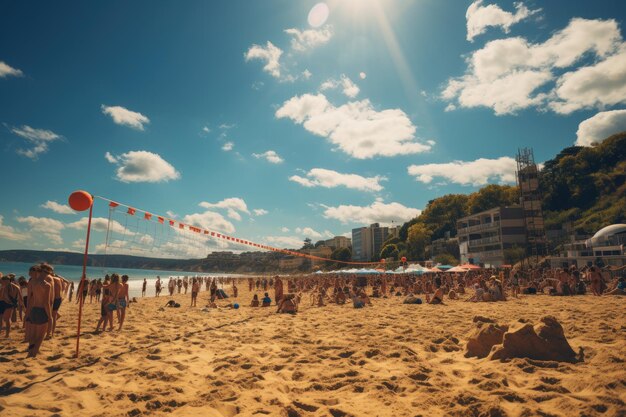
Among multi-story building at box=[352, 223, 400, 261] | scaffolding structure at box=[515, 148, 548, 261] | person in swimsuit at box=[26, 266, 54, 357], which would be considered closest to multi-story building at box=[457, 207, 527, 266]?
scaffolding structure at box=[515, 148, 548, 261]

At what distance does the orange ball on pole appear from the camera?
5082 millimetres

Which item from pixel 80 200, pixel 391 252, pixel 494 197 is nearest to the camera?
pixel 80 200

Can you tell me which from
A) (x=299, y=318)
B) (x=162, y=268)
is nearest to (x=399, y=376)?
(x=299, y=318)

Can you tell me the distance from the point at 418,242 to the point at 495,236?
58.3ft

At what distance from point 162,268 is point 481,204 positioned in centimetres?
16586

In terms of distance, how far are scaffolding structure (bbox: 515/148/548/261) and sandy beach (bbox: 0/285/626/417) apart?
3838cm

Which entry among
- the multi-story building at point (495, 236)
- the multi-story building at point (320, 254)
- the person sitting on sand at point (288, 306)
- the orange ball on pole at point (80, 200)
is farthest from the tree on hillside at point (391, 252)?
the orange ball on pole at point (80, 200)

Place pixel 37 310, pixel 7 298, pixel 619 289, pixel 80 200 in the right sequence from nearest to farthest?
pixel 37 310
pixel 80 200
pixel 7 298
pixel 619 289

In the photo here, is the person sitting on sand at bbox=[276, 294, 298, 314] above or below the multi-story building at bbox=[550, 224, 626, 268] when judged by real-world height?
below

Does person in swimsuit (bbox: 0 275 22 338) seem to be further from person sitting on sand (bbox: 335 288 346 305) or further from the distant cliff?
the distant cliff

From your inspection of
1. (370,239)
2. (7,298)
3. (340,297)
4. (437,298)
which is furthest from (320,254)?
(7,298)

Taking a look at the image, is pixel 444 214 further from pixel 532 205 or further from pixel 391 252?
pixel 532 205

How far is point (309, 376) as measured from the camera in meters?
4.07

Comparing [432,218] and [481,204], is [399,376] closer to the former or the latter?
[481,204]
